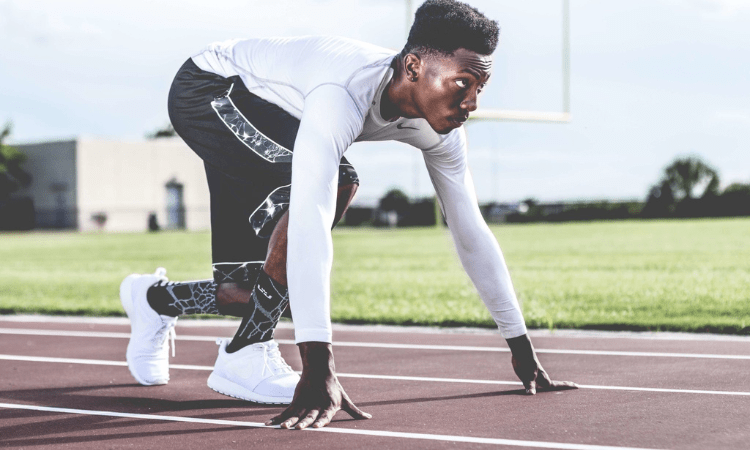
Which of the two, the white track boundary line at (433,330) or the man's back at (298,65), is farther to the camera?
the white track boundary line at (433,330)

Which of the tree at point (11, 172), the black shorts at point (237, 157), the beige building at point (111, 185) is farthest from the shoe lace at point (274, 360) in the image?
the tree at point (11, 172)

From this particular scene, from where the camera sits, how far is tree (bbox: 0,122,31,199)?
183 feet

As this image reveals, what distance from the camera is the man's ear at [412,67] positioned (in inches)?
132

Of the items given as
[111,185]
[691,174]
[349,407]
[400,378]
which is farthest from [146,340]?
[691,174]

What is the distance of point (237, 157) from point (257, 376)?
0.97 metres

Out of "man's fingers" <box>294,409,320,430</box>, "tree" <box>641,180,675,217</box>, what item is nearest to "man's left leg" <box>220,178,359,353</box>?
"man's fingers" <box>294,409,320,430</box>

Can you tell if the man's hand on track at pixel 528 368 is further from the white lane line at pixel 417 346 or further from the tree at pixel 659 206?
the tree at pixel 659 206

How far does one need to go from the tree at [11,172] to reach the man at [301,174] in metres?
55.6

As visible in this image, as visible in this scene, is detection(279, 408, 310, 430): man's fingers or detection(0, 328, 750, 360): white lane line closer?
detection(279, 408, 310, 430): man's fingers

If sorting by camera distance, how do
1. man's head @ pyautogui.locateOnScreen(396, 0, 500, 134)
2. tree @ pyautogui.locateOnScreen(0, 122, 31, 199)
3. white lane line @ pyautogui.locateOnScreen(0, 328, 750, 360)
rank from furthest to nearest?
tree @ pyautogui.locateOnScreen(0, 122, 31, 199) → white lane line @ pyautogui.locateOnScreen(0, 328, 750, 360) → man's head @ pyautogui.locateOnScreen(396, 0, 500, 134)

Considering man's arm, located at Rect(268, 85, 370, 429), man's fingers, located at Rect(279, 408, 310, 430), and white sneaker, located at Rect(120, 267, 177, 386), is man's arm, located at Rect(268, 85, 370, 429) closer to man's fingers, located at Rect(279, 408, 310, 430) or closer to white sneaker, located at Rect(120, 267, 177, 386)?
man's fingers, located at Rect(279, 408, 310, 430)

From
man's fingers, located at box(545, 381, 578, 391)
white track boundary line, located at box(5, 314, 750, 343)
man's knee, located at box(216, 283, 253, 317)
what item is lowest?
white track boundary line, located at box(5, 314, 750, 343)

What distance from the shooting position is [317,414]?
3113mm

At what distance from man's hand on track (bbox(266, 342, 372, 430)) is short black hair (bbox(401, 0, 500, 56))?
1.17 m
